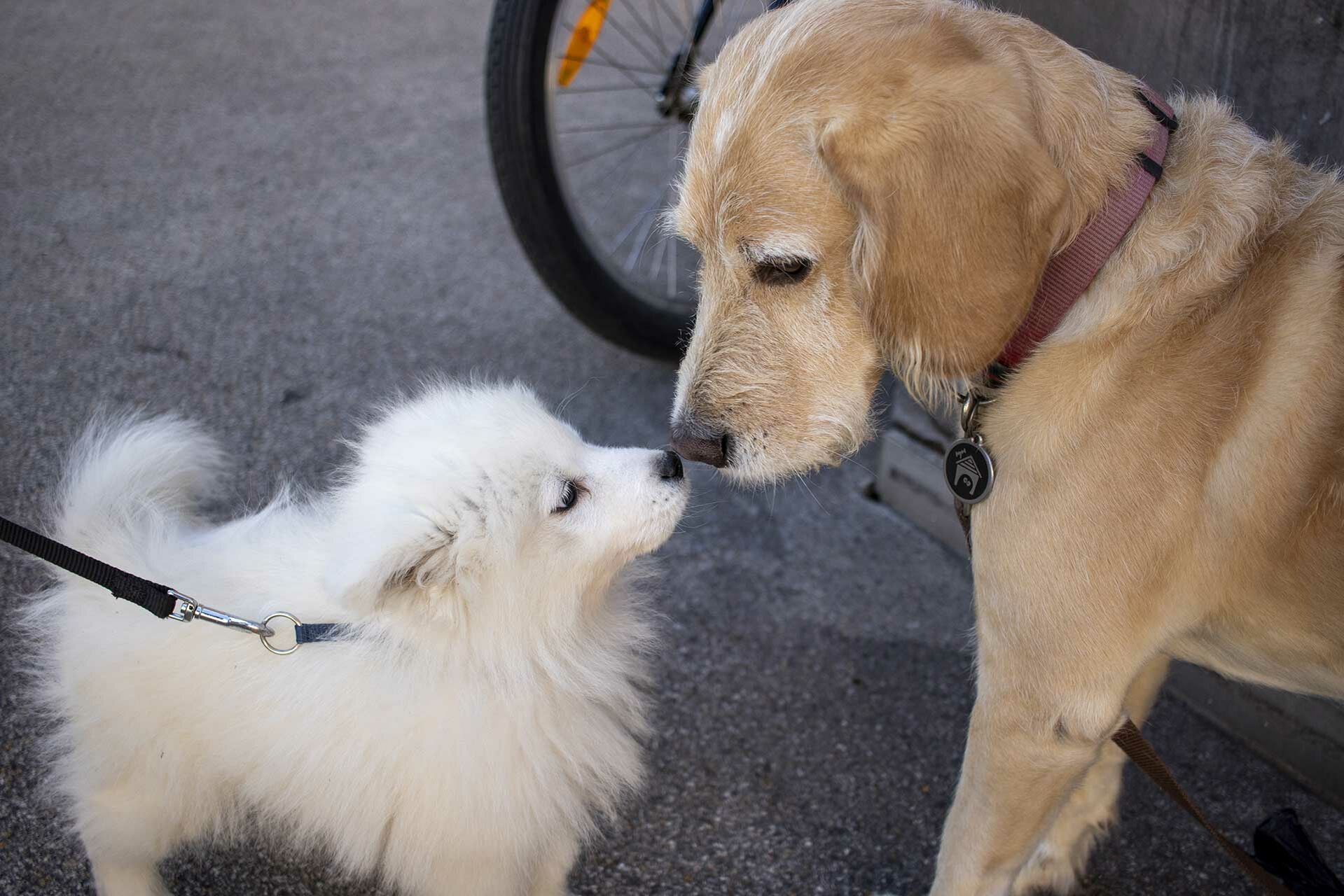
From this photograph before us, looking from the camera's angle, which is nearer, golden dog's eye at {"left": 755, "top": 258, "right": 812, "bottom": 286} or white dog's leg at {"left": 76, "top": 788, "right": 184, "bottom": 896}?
golden dog's eye at {"left": 755, "top": 258, "right": 812, "bottom": 286}

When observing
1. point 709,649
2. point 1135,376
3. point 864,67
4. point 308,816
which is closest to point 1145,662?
point 1135,376

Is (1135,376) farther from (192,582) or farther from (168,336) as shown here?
(168,336)

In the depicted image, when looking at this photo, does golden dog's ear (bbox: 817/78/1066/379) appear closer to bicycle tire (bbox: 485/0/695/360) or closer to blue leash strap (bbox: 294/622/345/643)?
blue leash strap (bbox: 294/622/345/643)

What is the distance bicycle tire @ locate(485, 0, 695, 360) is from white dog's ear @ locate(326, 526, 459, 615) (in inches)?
68.3

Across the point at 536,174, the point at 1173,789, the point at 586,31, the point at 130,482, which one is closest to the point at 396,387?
the point at 536,174

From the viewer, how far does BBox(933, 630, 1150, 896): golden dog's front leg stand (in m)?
1.77

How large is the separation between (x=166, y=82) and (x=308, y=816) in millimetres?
5217

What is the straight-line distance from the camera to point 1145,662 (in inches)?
72.3

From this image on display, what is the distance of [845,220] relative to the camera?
1752 mm

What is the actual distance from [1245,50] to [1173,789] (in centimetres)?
179

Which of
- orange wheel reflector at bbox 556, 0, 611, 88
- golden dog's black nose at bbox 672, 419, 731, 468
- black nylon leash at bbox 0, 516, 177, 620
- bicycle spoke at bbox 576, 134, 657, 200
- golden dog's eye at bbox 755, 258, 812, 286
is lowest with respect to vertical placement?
bicycle spoke at bbox 576, 134, 657, 200

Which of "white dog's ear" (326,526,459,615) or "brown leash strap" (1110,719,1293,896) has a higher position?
"white dog's ear" (326,526,459,615)

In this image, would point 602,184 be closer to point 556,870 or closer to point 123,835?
point 556,870

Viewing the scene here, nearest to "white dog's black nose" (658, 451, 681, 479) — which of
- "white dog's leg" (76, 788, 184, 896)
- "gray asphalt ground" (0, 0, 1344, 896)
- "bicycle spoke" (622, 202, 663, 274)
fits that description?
"gray asphalt ground" (0, 0, 1344, 896)
